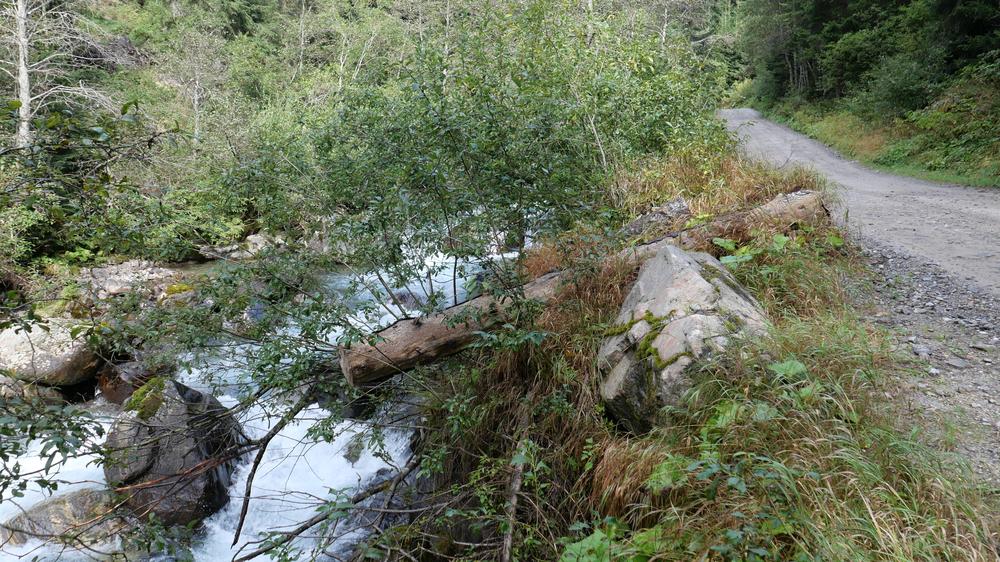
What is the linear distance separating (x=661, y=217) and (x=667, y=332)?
9.48ft

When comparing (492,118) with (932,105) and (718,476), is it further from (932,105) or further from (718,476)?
(932,105)

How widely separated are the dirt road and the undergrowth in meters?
1.74

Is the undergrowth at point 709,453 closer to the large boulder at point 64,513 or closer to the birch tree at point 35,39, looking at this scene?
the large boulder at point 64,513

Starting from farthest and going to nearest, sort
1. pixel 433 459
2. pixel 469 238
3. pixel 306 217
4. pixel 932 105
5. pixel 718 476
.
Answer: pixel 932 105
pixel 306 217
pixel 469 238
pixel 433 459
pixel 718 476

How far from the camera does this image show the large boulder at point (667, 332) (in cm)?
326

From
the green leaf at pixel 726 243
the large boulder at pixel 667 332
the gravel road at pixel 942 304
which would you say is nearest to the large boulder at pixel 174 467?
the large boulder at pixel 667 332

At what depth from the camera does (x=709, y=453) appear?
2.56 meters

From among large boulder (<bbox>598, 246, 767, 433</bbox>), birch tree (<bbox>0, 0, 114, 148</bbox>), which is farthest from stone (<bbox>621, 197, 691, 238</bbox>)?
birch tree (<bbox>0, 0, 114, 148</bbox>)

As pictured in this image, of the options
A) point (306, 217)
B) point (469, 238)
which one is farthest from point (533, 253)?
point (306, 217)

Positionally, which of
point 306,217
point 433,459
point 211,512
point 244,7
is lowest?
point 211,512

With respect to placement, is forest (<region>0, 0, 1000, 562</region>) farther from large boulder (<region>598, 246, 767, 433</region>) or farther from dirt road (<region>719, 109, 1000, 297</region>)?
dirt road (<region>719, 109, 1000, 297</region>)

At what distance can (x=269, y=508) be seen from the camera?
5.46 m

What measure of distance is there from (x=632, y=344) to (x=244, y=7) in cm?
3429

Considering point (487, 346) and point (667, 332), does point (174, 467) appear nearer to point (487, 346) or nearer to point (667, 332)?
point (487, 346)
